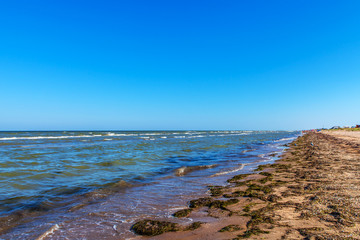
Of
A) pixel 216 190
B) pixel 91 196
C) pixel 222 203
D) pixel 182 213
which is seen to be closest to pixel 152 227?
pixel 182 213

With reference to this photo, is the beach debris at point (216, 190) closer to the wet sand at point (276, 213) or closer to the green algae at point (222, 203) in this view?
the wet sand at point (276, 213)

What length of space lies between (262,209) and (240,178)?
13.4ft

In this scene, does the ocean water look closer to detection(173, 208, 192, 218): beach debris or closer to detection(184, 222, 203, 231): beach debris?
detection(173, 208, 192, 218): beach debris

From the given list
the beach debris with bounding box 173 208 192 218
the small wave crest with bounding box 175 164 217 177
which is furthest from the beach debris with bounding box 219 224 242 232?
the small wave crest with bounding box 175 164 217 177

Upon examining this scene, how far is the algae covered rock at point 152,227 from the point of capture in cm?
416

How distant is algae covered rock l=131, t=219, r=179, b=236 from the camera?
13.6ft

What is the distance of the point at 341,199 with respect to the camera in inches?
209

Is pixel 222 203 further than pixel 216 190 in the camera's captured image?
No

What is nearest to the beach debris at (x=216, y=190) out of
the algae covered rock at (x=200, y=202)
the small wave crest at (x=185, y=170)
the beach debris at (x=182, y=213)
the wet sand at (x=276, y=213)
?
the wet sand at (x=276, y=213)

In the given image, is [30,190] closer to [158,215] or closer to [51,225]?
[51,225]

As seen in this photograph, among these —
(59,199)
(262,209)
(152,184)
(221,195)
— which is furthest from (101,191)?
(262,209)

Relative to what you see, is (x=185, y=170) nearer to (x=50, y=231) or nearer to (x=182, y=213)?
(x=182, y=213)

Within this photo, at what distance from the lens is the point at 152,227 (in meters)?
4.32

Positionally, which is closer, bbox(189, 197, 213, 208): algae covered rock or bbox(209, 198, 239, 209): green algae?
bbox(209, 198, 239, 209): green algae
